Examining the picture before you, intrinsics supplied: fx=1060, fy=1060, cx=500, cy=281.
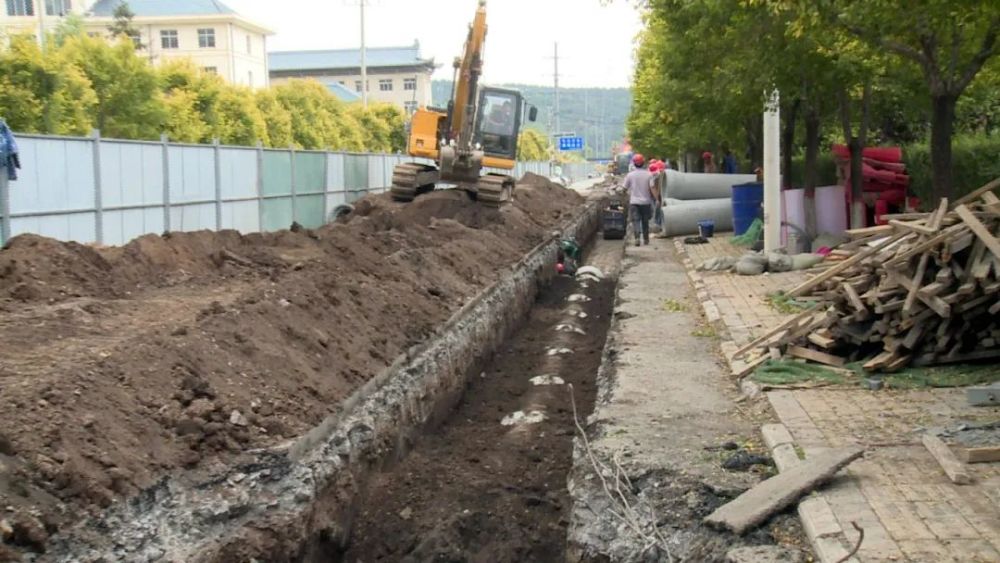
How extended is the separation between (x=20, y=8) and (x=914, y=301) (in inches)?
2552

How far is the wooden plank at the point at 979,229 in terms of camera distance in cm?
756

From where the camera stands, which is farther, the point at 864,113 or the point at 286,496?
the point at 864,113

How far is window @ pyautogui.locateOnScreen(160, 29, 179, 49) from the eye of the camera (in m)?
70.8

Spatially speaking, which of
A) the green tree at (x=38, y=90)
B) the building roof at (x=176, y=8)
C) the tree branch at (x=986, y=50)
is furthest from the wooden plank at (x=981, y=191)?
the building roof at (x=176, y=8)

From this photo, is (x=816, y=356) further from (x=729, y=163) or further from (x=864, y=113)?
(x=729, y=163)

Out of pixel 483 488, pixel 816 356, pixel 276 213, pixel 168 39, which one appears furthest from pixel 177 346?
pixel 168 39

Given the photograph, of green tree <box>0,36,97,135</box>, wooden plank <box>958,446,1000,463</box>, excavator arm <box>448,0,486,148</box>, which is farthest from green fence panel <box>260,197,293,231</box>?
wooden plank <box>958,446,1000,463</box>

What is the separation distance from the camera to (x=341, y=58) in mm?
106500

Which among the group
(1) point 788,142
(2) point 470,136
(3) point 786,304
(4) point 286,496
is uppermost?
(2) point 470,136

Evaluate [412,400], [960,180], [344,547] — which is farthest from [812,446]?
[960,180]

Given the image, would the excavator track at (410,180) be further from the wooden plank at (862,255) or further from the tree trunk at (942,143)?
the wooden plank at (862,255)

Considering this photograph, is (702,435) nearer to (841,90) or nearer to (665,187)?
(841,90)

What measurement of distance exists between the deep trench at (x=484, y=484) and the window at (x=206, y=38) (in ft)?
206

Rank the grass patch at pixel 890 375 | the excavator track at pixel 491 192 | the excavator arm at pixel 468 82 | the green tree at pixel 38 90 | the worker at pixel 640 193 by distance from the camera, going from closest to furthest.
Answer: the grass patch at pixel 890 375
the green tree at pixel 38 90
the worker at pixel 640 193
the excavator arm at pixel 468 82
the excavator track at pixel 491 192
